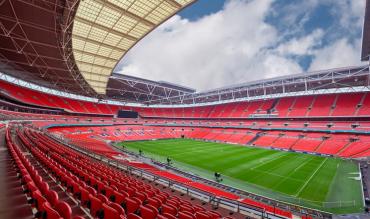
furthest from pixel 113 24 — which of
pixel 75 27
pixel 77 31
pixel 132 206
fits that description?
pixel 132 206

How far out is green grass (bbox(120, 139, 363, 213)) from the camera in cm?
1491

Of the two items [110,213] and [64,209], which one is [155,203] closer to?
[110,213]

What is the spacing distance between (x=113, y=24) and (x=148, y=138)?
112 feet

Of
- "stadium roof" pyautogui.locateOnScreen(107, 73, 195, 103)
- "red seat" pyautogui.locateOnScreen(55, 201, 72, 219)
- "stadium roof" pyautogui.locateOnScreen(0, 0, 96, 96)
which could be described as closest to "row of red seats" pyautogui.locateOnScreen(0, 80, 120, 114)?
"stadium roof" pyautogui.locateOnScreen(107, 73, 195, 103)

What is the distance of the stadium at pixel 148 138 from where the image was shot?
21.2ft

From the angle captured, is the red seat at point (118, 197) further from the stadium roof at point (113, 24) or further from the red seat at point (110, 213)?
the stadium roof at point (113, 24)

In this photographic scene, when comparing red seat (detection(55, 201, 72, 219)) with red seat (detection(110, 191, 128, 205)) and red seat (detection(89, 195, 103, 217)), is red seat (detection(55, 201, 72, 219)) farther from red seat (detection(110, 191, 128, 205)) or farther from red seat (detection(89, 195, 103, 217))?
red seat (detection(110, 191, 128, 205))

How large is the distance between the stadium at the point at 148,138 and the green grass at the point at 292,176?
138mm

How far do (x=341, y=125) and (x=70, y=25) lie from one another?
4374 cm

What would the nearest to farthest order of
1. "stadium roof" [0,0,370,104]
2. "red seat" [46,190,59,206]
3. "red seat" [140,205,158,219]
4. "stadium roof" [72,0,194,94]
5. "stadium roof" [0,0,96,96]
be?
"red seat" [46,190,59,206], "red seat" [140,205,158,219], "stadium roof" [0,0,96,96], "stadium roof" [0,0,370,104], "stadium roof" [72,0,194,94]

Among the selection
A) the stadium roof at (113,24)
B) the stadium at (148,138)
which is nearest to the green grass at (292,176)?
the stadium at (148,138)

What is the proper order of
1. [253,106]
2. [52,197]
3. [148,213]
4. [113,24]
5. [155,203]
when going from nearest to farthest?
[52,197] < [148,213] < [155,203] < [113,24] < [253,106]

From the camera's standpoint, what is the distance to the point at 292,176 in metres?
20.5

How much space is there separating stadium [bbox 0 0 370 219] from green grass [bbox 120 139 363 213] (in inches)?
5.5
